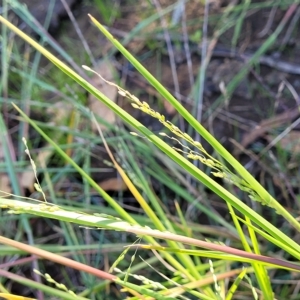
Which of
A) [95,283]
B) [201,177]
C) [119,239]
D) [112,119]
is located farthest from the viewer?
[112,119]

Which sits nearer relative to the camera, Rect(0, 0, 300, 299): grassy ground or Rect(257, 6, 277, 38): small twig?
Rect(0, 0, 300, 299): grassy ground

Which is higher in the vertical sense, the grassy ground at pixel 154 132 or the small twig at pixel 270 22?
the small twig at pixel 270 22

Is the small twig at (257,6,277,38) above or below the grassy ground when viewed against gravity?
above

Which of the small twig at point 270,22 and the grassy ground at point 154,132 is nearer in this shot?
the grassy ground at point 154,132

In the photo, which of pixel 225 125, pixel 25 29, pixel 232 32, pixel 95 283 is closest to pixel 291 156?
pixel 225 125

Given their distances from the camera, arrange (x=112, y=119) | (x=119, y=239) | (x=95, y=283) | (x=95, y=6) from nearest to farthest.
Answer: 1. (x=95, y=283)
2. (x=119, y=239)
3. (x=112, y=119)
4. (x=95, y=6)

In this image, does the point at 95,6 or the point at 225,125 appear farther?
the point at 95,6

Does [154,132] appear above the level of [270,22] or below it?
below

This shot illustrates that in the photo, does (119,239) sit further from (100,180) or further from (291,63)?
(291,63)
